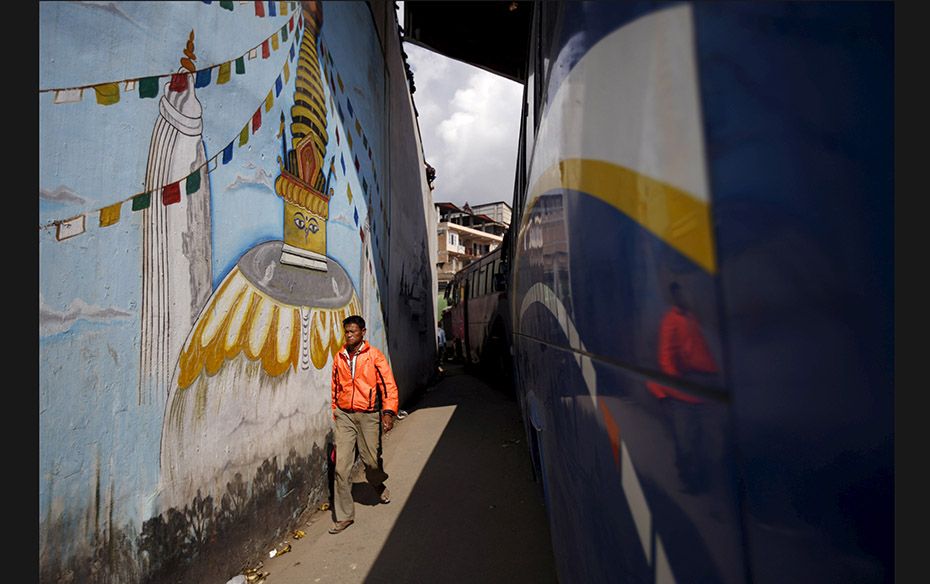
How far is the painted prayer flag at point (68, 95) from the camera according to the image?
75.3 inches

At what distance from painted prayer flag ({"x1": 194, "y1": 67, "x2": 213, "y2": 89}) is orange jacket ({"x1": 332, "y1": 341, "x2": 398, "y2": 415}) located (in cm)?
231

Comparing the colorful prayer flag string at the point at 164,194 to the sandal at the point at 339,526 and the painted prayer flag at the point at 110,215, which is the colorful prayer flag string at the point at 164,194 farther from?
the sandal at the point at 339,526

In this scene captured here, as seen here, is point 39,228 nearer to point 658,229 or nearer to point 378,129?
point 658,229

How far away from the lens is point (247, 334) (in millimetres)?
3154

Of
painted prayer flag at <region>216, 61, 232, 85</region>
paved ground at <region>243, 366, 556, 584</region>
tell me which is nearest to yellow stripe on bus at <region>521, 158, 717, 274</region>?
painted prayer flag at <region>216, 61, 232, 85</region>

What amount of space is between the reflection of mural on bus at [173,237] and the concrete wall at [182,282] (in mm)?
11

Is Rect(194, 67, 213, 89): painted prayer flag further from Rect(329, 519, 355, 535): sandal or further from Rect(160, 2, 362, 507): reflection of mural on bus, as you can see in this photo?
Rect(329, 519, 355, 535): sandal

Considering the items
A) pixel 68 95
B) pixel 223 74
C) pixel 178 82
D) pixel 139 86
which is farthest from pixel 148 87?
pixel 223 74

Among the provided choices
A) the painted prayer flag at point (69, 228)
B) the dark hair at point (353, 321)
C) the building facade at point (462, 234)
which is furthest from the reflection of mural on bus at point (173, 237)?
the building facade at point (462, 234)

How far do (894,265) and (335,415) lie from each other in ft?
13.3

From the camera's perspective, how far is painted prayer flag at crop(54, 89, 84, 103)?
1913mm

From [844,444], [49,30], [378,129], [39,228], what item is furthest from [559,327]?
[378,129]

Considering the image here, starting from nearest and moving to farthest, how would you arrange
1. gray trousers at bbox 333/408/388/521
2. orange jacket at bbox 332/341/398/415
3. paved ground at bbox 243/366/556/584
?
paved ground at bbox 243/366/556/584 → gray trousers at bbox 333/408/388/521 → orange jacket at bbox 332/341/398/415

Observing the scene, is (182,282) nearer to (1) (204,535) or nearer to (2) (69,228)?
(2) (69,228)
